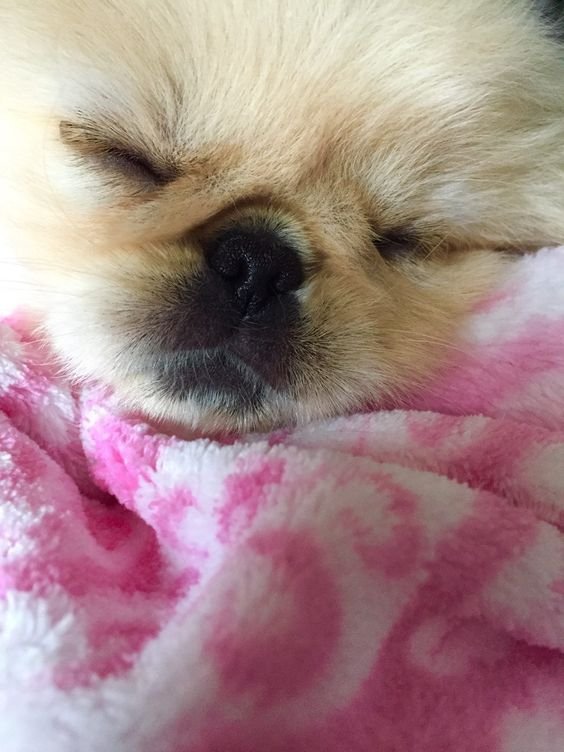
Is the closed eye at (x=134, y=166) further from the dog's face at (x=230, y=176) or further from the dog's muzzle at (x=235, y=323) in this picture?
the dog's muzzle at (x=235, y=323)

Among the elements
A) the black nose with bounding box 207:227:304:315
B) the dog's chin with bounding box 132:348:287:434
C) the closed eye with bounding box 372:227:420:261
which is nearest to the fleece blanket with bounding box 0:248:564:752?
the dog's chin with bounding box 132:348:287:434

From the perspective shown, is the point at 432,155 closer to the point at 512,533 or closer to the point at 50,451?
the point at 512,533

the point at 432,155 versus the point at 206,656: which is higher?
the point at 432,155

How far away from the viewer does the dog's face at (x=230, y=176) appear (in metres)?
1.07

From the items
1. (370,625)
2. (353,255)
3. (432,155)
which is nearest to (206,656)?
(370,625)

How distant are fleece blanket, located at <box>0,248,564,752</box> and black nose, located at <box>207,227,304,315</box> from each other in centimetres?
19

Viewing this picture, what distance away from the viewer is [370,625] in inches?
34.2

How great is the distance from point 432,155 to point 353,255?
0.18m

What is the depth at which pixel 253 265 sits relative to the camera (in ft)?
3.51

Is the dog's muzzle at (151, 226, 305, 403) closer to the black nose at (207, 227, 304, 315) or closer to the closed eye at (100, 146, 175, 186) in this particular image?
the black nose at (207, 227, 304, 315)

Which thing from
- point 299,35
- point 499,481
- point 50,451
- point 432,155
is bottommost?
point 499,481

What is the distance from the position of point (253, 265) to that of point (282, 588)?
1.44ft

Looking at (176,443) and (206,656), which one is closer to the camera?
(206,656)

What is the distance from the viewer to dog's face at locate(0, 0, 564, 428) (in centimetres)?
107
